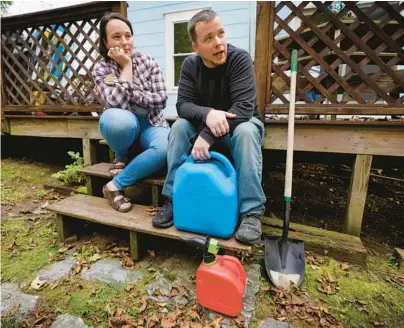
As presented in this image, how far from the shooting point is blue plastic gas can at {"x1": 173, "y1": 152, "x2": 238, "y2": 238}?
1.42m

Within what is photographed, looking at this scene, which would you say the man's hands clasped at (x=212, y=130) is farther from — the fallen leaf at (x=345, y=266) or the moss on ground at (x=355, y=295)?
the fallen leaf at (x=345, y=266)

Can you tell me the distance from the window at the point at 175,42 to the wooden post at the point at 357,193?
3846mm

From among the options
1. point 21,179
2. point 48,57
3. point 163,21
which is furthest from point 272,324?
point 163,21

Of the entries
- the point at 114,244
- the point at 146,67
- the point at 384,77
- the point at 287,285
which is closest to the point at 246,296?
the point at 287,285

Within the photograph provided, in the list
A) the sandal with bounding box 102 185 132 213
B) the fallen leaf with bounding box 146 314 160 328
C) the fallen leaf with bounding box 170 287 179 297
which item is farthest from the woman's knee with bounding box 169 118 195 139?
the fallen leaf with bounding box 146 314 160 328

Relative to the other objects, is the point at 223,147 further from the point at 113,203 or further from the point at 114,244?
the point at 114,244

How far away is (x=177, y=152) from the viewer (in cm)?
170

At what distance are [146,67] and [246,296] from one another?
173 cm

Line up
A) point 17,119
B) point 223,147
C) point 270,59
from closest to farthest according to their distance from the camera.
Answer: point 223,147, point 270,59, point 17,119

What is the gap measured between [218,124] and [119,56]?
97 centimetres

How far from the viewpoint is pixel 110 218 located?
175 centimetres

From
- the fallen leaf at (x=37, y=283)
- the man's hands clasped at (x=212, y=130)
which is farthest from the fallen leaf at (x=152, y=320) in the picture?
the man's hands clasped at (x=212, y=130)

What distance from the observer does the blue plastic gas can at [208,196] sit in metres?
1.42

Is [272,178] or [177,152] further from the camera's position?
[272,178]
